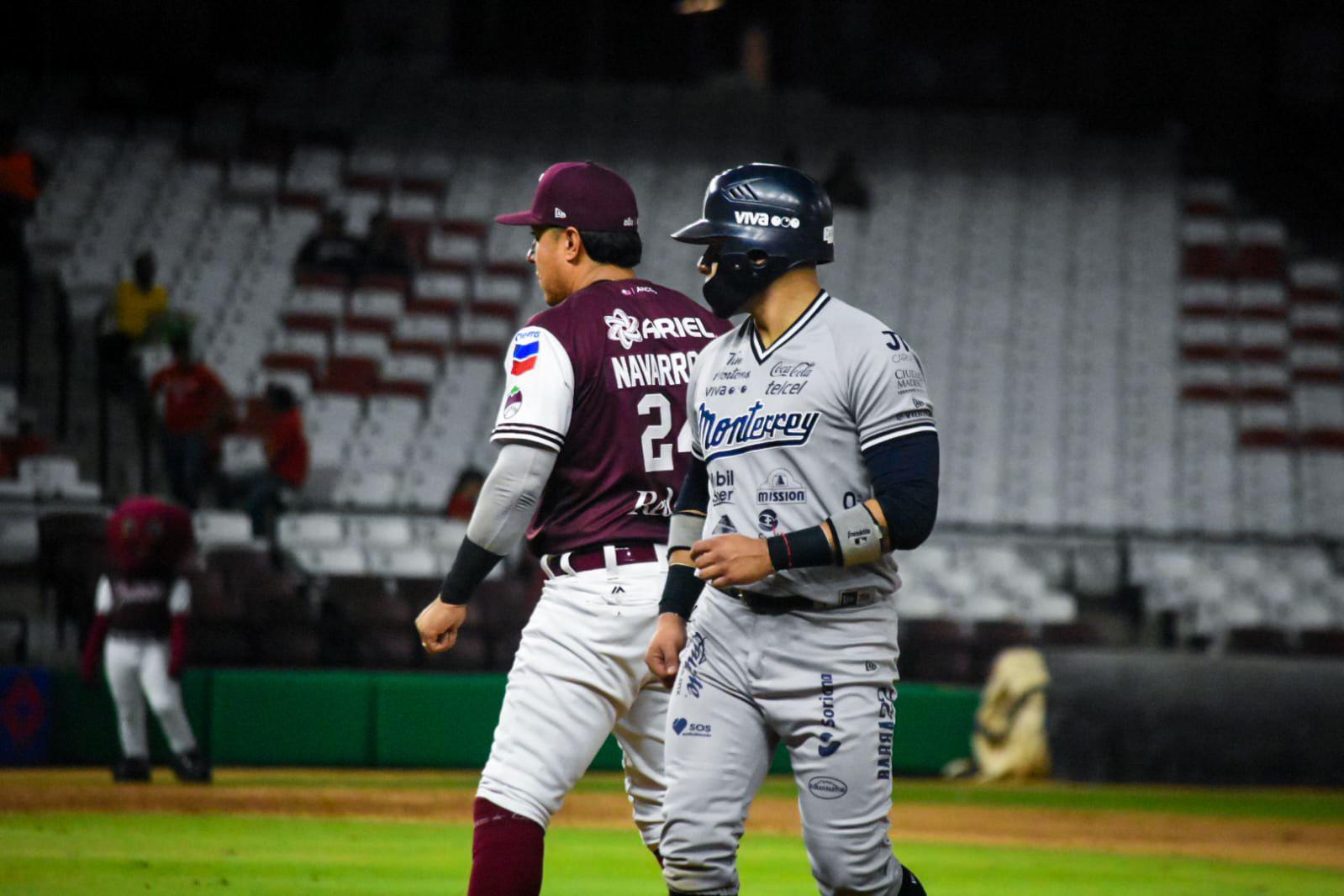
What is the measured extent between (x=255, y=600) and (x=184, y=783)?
239 cm

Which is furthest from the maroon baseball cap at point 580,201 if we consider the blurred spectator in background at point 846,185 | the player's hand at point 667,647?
the blurred spectator in background at point 846,185

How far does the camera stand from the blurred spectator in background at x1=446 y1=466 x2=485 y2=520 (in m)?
14.9

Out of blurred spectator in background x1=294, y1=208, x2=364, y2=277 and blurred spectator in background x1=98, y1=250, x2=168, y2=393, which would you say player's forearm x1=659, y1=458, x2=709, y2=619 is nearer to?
blurred spectator in background x1=98, y1=250, x2=168, y2=393

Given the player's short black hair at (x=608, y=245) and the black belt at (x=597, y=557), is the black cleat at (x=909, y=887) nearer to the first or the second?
the black belt at (x=597, y=557)

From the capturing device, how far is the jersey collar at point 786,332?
4.40m

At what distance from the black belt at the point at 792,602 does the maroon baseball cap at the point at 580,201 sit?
4.12ft

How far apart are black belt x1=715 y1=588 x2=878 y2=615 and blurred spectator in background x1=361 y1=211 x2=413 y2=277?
631 inches

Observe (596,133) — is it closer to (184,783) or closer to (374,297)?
(374,297)

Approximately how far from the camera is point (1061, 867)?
29.6ft

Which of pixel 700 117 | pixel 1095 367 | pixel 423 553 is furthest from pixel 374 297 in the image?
pixel 1095 367

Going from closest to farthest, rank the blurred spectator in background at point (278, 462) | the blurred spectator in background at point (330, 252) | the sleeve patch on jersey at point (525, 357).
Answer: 1. the sleeve patch on jersey at point (525, 357)
2. the blurred spectator in background at point (278, 462)
3. the blurred spectator in background at point (330, 252)

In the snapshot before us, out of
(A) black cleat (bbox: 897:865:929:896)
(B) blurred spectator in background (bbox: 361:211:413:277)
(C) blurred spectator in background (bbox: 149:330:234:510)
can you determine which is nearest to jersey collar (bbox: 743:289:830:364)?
(A) black cleat (bbox: 897:865:929:896)

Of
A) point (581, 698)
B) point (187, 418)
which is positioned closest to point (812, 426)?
point (581, 698)

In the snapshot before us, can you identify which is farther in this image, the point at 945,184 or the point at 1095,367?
the point at 945,184
